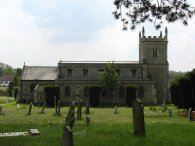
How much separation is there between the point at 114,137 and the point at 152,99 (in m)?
56.8

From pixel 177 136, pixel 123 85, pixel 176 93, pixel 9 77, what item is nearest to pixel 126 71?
pixel 123 85

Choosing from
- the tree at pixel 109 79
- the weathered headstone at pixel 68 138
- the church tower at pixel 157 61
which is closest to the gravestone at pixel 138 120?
the weathered headstone at pixel 68 138

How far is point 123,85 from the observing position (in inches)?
2867

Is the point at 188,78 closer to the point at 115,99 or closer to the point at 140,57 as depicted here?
the point at 115,99

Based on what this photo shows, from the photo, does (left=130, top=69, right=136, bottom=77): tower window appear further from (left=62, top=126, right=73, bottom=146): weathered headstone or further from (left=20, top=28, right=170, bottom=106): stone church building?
(left=62, top=126, right=73, bottom=146): weathered headstone

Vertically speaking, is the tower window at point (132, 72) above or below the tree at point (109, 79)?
above

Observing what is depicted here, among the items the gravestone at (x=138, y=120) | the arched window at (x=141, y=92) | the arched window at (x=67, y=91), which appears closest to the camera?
the gravestone at (x=138, y=120)

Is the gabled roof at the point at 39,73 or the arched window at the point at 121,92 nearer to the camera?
the arched window at the point at 121,92

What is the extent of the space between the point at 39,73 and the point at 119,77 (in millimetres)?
14492

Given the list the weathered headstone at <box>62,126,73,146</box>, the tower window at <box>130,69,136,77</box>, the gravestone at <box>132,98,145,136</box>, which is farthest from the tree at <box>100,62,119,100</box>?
the weathered headstone at <box>62,126,73,146</box>

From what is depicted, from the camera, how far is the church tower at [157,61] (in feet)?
247

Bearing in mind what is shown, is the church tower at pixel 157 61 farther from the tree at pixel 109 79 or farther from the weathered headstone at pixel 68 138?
the weathered headstone at pixel 68 138

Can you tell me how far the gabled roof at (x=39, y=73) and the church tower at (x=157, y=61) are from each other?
642 inches

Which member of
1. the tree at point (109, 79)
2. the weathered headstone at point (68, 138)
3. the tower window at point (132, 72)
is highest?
the tower window at point (132, 72)
